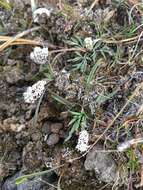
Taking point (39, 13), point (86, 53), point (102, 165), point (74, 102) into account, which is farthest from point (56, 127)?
point (39, 13)

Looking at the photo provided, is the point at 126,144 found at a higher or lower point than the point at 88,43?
lower

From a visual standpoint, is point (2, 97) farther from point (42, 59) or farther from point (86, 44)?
point (86, 44)

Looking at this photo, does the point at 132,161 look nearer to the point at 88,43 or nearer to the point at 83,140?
the point at 83,140

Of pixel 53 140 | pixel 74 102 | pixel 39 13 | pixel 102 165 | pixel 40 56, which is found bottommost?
pixel 102 165

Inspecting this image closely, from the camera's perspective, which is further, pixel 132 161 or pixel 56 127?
pixel 56 127

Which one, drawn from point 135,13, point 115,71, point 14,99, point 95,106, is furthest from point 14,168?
point 135,13

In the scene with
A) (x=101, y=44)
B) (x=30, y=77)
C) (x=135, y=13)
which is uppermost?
(x=135, y=13)

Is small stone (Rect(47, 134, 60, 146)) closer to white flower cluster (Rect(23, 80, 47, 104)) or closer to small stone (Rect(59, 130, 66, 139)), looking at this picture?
small stone (Rect(59, 130, 66, 139))
